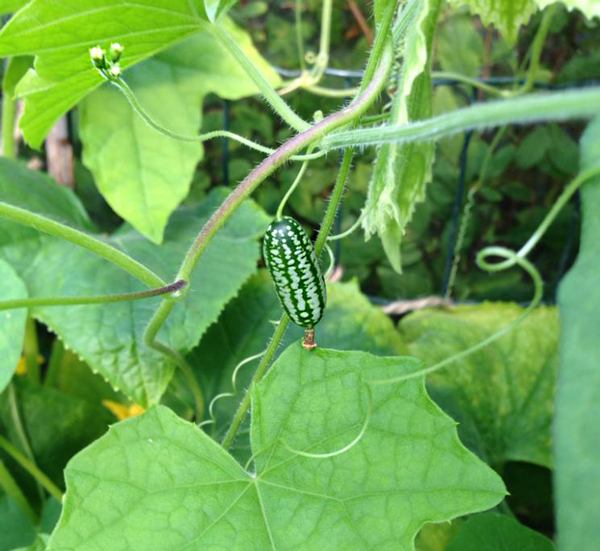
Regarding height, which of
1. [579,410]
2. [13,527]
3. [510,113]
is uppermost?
[510,113]

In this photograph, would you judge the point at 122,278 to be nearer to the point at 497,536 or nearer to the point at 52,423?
the point at 52,423

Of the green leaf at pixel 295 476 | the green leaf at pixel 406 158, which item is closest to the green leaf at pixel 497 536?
the green leaf at pixel 295 476

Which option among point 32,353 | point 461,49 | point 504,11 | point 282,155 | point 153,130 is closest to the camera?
point 282,155

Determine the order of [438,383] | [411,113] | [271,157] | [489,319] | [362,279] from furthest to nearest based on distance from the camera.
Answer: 1. [362,279]
2. [489,319]
3. [438,383]
4. [411,113]
5. [271,157]

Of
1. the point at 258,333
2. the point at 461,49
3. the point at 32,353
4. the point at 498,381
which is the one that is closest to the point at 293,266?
the point at 258,333

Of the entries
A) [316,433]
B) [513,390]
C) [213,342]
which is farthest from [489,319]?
[316,433]

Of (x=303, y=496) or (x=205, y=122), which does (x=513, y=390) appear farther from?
(x=205, y=122)

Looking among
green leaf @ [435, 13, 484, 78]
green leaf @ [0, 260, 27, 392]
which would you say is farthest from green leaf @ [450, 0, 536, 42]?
green leaf @ [435, 13, 484, 78]
